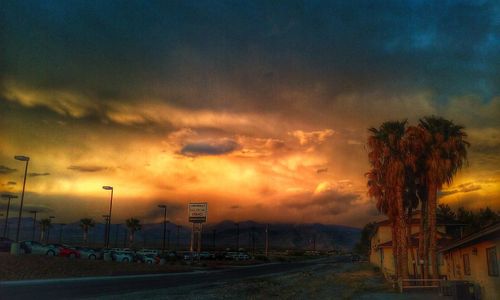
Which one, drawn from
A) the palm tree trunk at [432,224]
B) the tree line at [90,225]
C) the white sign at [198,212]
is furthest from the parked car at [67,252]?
the tree line at [90,225]

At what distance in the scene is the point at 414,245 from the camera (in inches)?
1971

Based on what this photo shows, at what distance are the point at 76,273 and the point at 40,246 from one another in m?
12.3

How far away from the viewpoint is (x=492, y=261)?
71.9 feet

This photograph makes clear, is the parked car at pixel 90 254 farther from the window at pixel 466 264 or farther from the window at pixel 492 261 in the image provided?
the window at pixel 492 261

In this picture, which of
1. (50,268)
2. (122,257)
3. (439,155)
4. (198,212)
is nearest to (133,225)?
(198,212)

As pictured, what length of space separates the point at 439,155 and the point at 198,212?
51859mm

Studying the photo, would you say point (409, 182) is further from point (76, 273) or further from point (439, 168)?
point (76, 273)

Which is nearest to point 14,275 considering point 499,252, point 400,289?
point 400,289

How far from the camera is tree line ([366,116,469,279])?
36.8m

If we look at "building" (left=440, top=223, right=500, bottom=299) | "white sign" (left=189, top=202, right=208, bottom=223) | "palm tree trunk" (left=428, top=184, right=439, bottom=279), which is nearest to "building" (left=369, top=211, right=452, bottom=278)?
"palm tree trunk" (left=428, top=184, right=439, bottom=279)

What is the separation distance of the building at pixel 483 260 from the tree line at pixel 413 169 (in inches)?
214

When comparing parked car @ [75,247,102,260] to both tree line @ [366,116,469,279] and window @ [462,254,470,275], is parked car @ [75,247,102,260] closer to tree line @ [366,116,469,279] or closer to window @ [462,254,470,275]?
tree line @ [366,116,469,279]

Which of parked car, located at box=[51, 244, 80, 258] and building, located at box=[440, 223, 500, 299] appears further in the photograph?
parked car, located at box=[51, 244, 80, 258]

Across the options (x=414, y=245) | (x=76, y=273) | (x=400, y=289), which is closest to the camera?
(x=400, y=289)
